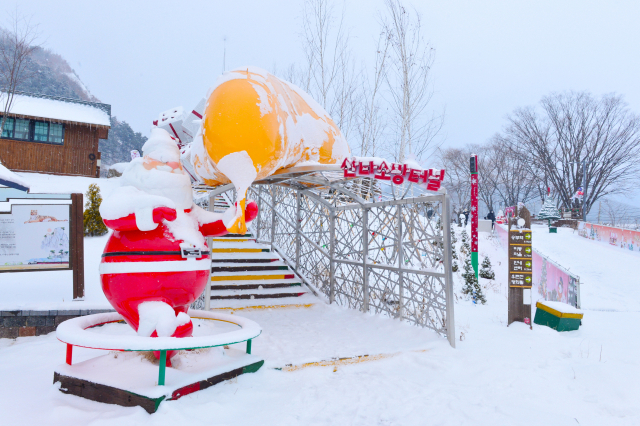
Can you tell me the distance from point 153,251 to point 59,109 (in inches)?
718

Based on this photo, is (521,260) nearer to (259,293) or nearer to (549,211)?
(259,293)

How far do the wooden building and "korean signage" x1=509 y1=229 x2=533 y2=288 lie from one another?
57.2 ft

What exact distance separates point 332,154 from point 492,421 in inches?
160

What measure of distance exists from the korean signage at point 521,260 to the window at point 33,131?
1828 cm

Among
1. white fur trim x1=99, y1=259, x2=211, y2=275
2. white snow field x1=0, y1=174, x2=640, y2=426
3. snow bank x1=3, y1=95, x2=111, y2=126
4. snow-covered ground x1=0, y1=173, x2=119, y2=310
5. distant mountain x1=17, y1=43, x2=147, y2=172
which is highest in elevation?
distant mountain x1=17, y1=43, x2=147, y2=172

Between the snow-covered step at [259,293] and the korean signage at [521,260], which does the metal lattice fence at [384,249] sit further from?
the korean signage at [521,260]

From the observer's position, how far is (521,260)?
6.51 meters

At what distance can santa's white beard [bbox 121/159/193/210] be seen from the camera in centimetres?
374

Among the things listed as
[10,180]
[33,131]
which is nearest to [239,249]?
[10,180]

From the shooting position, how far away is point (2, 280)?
709 centimetres

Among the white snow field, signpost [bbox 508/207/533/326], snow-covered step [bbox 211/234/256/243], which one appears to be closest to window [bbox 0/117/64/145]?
snow-covered step [bbox 211/234/256/243]

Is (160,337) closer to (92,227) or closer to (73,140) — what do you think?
(92,227)

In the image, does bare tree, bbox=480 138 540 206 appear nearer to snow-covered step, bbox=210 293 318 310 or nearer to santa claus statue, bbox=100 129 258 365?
snow-covered step, bbox=210 293 318 310

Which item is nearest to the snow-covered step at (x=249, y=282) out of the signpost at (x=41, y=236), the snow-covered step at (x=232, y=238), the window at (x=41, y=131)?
the snow-covered step at (x=232, y=238)
